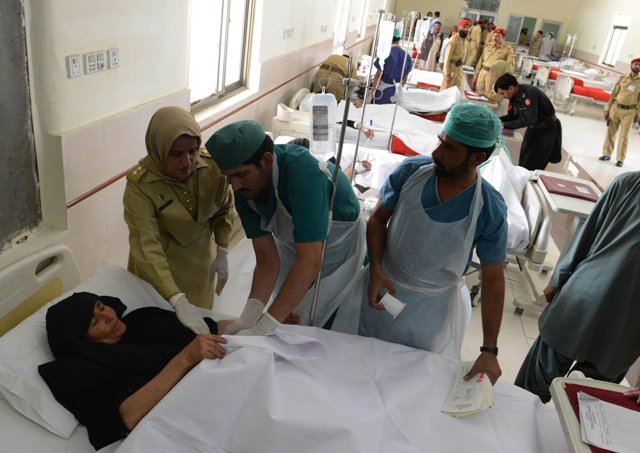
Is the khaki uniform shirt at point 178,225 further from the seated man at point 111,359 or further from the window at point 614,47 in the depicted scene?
the window at point 614,47

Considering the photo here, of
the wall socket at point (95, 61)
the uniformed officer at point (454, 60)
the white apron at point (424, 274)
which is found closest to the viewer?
the white apron at point (424, 274)

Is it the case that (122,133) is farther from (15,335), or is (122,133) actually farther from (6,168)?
(15,335)

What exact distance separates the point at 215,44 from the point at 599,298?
10.1 ft

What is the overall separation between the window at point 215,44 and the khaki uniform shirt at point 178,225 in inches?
Result: 67.4

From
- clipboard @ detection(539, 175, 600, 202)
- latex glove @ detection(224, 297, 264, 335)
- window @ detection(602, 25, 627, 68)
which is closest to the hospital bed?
latex glove @ detection(224, 297, 264, 335)

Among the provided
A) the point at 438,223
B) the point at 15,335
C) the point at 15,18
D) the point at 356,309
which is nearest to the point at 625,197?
the point at 438,223

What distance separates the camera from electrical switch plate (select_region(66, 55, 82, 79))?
186cm

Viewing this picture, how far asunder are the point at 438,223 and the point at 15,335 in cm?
134

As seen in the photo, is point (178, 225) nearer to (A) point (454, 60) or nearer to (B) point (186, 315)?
(B) point (186, 315)

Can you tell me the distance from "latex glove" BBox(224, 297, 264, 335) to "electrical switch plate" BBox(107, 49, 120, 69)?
50.0 inches

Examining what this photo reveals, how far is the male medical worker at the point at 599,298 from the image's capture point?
1.81m

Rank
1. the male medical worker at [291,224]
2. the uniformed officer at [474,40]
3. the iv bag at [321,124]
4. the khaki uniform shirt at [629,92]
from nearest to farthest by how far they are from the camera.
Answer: the male medical worker at [291,224]
the iv bag at [321,124]
the khaki uniform shirt at [629,92]
the uniformed officer at [474,40]

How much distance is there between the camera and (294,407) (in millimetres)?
1270

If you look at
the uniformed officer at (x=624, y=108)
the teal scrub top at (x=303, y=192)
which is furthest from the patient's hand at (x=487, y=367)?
the uniformed officer at (x=624, y=108)
